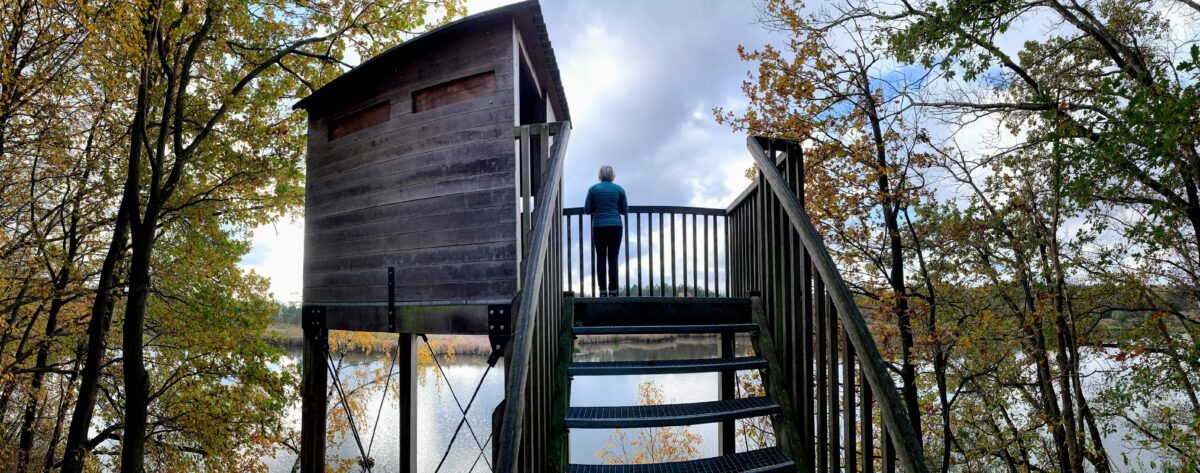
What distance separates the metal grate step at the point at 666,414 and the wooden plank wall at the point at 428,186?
1.65 meters

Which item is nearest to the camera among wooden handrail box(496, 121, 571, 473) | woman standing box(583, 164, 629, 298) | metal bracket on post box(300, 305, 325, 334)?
wooden handrail box(496, 121, 571, 473)

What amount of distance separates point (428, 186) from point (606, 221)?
1.65 meters

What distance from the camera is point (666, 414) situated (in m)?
3.16

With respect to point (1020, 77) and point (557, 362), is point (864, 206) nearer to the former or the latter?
point (1020, 77)

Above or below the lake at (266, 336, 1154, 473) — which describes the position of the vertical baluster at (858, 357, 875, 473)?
above

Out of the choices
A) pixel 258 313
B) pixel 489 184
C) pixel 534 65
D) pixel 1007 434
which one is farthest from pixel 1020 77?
pixel 258 313

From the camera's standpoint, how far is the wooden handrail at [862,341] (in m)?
2.04

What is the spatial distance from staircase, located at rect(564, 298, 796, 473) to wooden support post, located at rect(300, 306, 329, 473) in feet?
11.7

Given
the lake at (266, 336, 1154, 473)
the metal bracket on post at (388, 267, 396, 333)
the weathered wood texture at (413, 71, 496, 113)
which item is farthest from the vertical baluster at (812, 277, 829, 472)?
the lake at (266, 336, 1154, 473)

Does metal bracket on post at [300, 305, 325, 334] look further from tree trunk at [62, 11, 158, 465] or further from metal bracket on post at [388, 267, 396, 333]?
tree trunk at [62, 11, 158, 465]

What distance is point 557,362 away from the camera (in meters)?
3.56

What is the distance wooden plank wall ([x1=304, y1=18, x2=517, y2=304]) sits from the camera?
15.3 feet

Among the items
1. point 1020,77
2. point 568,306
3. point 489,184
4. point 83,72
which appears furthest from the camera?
point 1020,77

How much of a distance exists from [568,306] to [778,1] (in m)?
6.89
